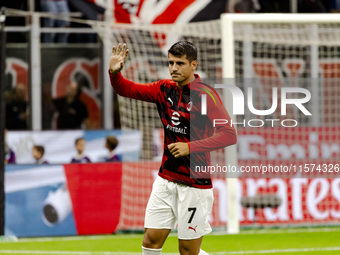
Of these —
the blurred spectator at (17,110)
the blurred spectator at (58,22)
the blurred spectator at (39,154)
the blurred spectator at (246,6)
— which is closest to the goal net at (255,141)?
the blurred spectator at (39,154)

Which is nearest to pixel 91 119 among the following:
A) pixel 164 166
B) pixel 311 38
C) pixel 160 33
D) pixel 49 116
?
pixel 49 116

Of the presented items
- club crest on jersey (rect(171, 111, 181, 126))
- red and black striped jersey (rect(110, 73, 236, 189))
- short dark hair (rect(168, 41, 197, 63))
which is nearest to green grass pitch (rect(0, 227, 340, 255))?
red and black striped jersey (rect(110, 73, 236, 189))

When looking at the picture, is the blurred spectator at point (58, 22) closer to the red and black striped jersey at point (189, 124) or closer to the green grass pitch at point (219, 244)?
the green grass pitch at point (219, 244)

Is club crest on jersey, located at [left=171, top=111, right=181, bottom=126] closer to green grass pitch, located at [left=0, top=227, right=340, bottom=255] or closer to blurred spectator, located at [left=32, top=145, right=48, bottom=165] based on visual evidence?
green grass pitch, located at [left=0, top=227, right=340, bottom=255]

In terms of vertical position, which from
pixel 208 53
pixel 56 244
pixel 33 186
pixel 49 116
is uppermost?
pixel 208 53

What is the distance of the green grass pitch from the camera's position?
30.9ft

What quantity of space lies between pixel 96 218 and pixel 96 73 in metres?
4.07

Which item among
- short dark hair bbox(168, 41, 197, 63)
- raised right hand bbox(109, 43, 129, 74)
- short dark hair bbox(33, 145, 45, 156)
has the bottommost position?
short dark hair bbox(33, 145, 45, 156)

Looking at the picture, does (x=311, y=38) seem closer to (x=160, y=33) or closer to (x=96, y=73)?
(x=160, y=33)

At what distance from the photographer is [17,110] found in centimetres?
1385

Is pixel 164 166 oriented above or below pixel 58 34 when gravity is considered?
below

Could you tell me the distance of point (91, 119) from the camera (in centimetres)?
1416

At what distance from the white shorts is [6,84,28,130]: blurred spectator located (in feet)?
25.6

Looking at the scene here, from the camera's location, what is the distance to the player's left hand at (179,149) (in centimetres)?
603
